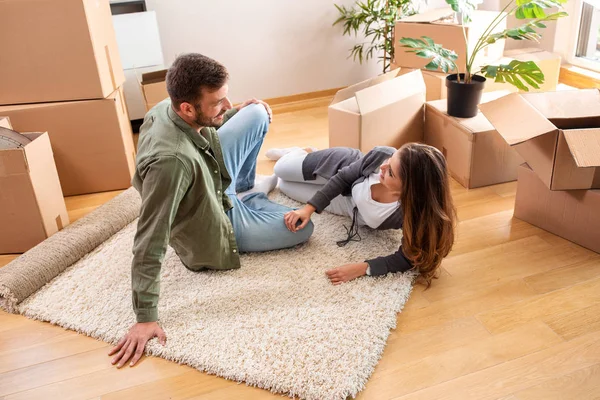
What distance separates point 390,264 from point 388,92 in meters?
0.94

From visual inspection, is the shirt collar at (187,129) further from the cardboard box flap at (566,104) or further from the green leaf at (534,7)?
the green leaf at (534,7)

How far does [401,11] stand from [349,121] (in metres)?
1.20

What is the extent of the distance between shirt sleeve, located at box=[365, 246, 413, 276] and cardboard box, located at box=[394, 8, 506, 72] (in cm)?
122

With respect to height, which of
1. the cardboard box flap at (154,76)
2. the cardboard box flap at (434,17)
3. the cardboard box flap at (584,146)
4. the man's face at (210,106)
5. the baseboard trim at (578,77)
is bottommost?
the baseboard trim at (578,77)

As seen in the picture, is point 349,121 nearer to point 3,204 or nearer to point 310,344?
point 310,344

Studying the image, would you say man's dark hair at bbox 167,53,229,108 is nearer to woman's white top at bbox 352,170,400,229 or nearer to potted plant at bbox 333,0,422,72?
woman's white top at bbox 352,170,400,229

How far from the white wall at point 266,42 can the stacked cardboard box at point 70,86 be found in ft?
2.41

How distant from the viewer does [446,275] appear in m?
1.74

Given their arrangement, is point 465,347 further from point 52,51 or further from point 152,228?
point 52,51

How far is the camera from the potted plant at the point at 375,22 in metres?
3.11

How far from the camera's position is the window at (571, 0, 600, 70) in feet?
10.3

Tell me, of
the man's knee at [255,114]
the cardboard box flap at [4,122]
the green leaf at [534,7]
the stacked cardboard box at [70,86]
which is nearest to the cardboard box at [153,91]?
the stacked cardboard box at [70,86]

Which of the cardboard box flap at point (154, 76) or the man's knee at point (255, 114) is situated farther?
the cardboard box flap at point (154, 76)

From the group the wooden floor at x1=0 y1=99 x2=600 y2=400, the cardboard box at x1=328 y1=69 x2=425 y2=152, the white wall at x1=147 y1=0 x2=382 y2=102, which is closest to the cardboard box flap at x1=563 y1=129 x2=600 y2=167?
the wooden floor at x1=0 y1=99 x2=600 y2=400
